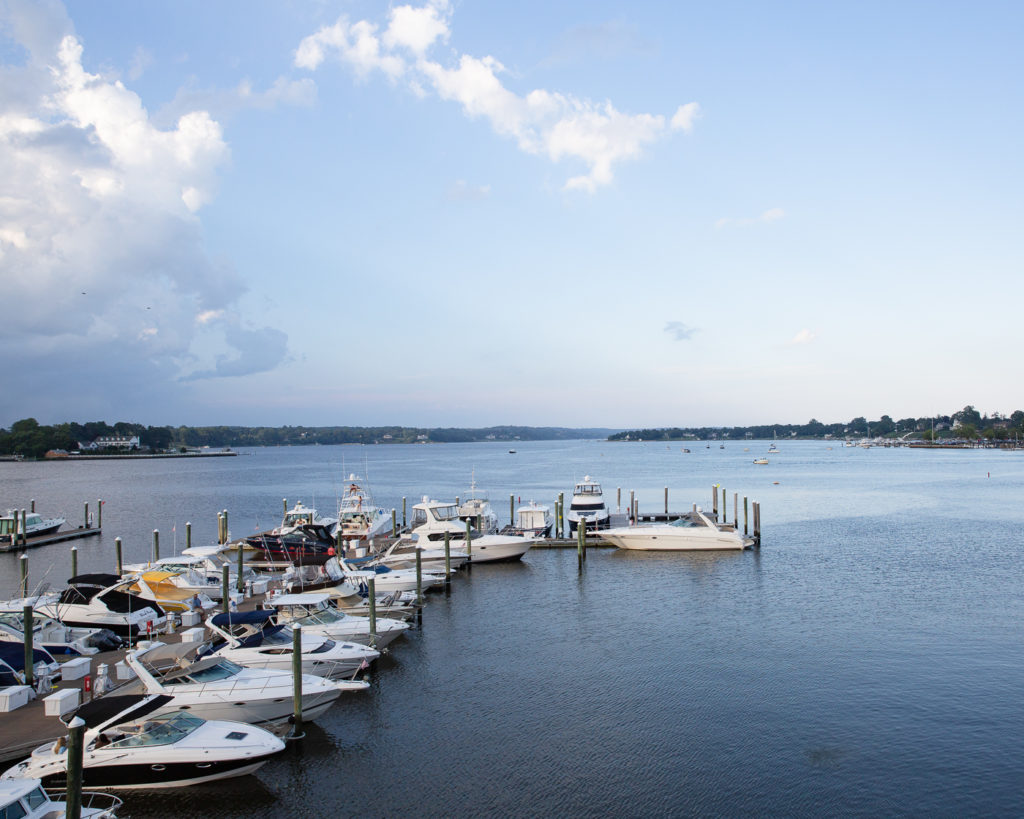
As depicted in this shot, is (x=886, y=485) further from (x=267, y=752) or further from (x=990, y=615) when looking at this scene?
(x=267, y=752)

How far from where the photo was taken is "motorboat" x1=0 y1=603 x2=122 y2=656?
19.0m

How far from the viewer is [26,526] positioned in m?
43.4

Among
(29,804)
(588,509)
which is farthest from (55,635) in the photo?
(588,509)

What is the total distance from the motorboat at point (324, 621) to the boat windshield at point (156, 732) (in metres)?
6.38

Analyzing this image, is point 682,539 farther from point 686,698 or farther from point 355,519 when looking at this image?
point 686,698

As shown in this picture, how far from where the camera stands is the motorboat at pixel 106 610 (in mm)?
21828

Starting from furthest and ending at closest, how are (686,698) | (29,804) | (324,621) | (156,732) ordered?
(324,621), (686,698), (156,732), (29,804)

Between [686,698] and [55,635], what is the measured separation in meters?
17.0

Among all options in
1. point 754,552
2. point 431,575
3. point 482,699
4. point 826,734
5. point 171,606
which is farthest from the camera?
point 754,552

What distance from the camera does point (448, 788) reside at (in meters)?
13.4

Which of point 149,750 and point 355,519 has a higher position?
point 355,519

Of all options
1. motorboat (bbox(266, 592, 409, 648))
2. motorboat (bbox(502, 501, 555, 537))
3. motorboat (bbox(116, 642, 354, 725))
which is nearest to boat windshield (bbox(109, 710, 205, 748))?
motorboat (bbox(116, 642, 354, 725))

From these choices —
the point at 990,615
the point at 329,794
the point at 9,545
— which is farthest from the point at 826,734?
the point at 9,545

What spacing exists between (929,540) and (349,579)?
110ft
